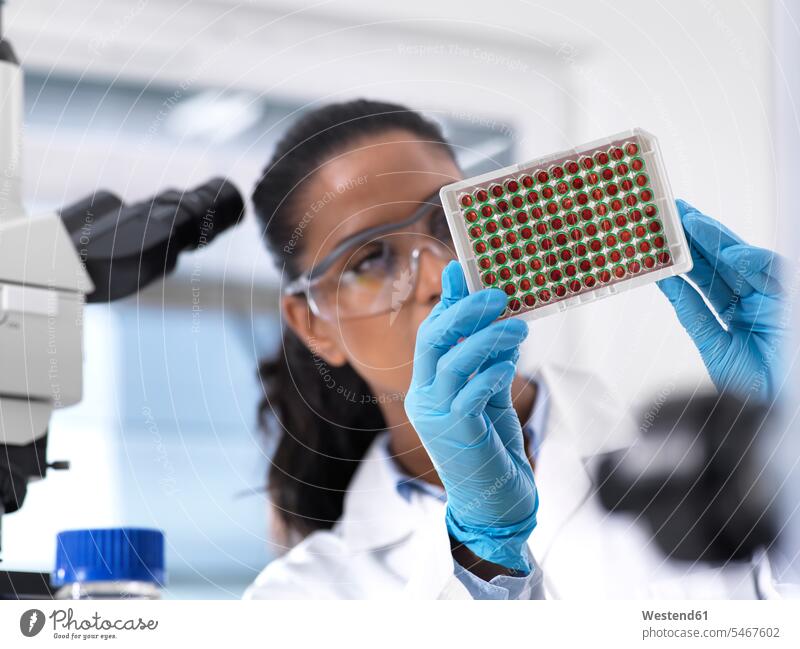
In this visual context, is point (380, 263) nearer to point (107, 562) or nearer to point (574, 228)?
point (574, 228)

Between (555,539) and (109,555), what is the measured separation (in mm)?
451

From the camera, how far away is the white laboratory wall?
0.93 meters

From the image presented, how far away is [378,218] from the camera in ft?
3.07

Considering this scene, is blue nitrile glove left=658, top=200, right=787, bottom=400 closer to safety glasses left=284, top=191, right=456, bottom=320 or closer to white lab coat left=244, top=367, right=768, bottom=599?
white lab coat left=244, top=367, right=768, bottom=599

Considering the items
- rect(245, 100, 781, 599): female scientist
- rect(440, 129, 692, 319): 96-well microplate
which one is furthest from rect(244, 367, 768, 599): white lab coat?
rect(440, 129, 692, 319): 96-well microplate

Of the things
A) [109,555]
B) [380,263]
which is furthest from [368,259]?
[109,555]

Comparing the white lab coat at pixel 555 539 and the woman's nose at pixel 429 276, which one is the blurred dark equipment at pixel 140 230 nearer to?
the woman's nose at pixel 429 276

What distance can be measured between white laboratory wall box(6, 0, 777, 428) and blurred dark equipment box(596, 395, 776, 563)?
1.7 inches

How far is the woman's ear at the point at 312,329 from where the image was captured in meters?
0.96

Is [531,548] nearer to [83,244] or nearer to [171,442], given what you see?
[171,442]

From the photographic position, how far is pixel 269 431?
1.01 metres

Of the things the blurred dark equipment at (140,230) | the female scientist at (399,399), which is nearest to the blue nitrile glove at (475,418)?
the female scientist at (399,399)

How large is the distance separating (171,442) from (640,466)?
50cm

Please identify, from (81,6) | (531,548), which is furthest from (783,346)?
(81,6)
